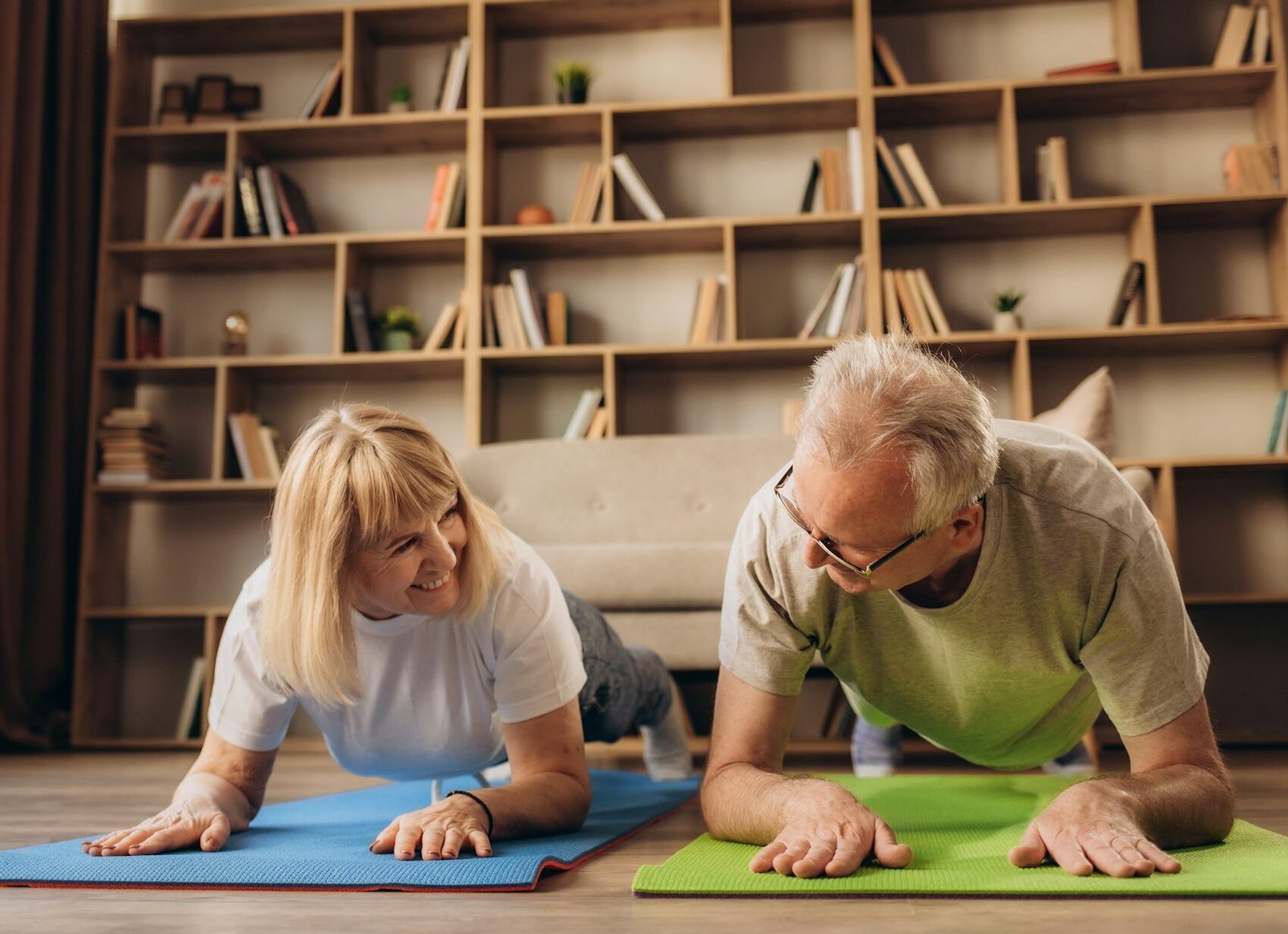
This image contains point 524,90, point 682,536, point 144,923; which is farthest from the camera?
point 524,90

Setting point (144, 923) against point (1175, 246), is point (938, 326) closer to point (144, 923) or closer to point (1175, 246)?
point (1175, 246)

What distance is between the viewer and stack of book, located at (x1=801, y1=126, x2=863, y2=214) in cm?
374

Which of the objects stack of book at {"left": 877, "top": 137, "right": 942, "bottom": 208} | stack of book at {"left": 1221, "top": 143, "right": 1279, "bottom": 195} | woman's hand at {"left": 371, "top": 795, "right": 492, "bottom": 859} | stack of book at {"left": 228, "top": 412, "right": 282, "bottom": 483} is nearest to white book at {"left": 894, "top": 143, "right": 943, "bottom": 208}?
stack of book at {"left": 877, "top": 137, "right": 942, "bottom": 208}

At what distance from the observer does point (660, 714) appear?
7.54ft

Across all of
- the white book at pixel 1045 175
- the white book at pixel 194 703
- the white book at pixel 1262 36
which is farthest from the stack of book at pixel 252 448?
the white book at pixel 1262 36

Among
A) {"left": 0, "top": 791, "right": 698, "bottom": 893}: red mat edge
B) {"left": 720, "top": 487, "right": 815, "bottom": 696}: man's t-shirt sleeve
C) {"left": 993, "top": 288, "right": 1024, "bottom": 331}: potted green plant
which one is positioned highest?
{"left": 993, "top": 288, "right": 1024, "bottom": 331}: potted green plant

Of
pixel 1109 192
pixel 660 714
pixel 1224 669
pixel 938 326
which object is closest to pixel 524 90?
pixel 938 326

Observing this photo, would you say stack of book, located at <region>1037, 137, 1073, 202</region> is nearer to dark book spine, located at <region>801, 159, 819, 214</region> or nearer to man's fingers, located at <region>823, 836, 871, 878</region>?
dark book spine, located at <region>801, 159, 819, 214</region>

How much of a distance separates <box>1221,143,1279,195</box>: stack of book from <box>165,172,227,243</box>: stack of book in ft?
10.6

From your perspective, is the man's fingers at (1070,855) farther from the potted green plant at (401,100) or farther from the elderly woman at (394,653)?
the potted green plant at (401,100)

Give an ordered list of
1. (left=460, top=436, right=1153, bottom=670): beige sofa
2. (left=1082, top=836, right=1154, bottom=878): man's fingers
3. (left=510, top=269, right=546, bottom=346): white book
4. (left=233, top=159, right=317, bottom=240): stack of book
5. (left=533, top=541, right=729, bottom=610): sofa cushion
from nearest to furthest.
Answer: (left=1082, top=836, right=1154, bottom=878): man's fingers
(left=533, top=541, right=729, bottom=610): sofa cushion
(left=460, top=436, right=1153, bottom=670): beige sofa
(left=510, top=269, right=546, bottom=346): white book
(left=233, top=159, right=317, bottom=240): stack of book

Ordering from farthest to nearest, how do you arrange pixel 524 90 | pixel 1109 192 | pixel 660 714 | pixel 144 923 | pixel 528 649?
pixel 524 90 < pixel 1109 192 < pixel 660 714 < pixel 528 649 < pixel 144 923

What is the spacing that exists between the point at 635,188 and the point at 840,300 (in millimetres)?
760

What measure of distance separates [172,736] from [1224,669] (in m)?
3.37
